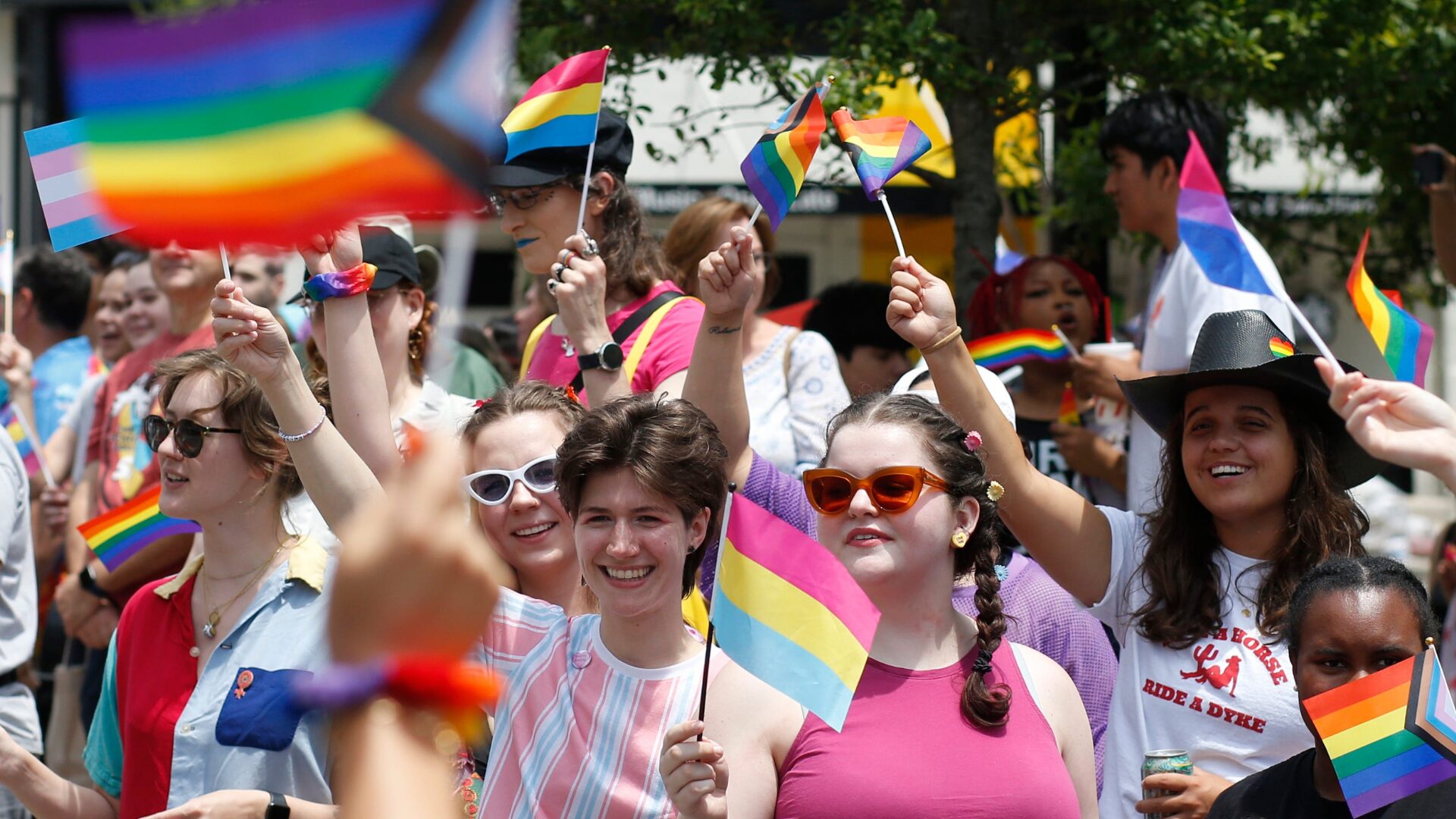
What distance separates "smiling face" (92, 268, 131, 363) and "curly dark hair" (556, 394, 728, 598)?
437 centimetres

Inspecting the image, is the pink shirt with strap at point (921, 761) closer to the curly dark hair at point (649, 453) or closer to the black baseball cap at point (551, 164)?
the curly dark hair at point (649, 453)

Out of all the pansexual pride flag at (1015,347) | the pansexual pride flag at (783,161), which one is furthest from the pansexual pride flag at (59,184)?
the pansexual pride flag at (1015,347)

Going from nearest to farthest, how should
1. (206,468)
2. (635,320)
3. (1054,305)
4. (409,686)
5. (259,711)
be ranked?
(409,686) < (259,711) < (206,468) < (635,320) < (1054,305)

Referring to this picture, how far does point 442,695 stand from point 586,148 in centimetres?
301

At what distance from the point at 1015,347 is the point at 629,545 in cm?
237

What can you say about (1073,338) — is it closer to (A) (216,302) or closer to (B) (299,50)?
(A) (216,302)

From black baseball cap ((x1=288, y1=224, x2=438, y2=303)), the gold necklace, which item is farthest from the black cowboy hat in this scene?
the gold necklace

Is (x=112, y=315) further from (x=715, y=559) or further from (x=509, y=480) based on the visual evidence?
(x=715, y=559)

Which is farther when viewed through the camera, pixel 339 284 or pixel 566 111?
pixel 566 111

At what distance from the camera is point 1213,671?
3.29 meters

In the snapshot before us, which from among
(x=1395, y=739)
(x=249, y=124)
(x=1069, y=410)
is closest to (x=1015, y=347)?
(x=1069, y=410)

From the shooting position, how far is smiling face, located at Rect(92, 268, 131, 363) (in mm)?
6855

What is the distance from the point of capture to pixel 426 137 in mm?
1261

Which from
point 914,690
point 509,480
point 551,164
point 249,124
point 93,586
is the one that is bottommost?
point 93,586
